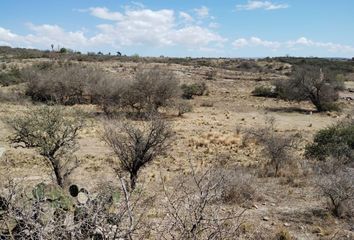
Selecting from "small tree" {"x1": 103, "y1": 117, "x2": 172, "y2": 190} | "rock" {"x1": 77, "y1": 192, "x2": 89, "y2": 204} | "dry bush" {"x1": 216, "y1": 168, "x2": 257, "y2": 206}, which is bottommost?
"dry bush" {"x1": 216, "y1": 168, "x2": 257, "y2": 206}

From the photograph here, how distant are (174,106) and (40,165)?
2000 centimetres

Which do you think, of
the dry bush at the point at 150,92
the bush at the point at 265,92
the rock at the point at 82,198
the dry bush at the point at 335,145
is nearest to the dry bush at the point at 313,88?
the bush at the point at 265,92

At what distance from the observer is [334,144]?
21797 mm

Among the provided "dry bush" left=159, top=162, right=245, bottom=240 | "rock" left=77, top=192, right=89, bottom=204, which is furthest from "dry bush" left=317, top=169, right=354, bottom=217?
"rock" left=77, top=192, right=89, bottom=204

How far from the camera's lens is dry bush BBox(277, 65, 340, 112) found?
141 feet

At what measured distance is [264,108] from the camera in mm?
43969

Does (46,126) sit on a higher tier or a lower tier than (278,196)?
higher

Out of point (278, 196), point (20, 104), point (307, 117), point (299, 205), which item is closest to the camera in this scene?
point (299, 205)

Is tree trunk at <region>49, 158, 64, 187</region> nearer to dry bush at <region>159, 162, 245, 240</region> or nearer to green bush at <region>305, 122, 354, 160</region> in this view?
dry bush at <region>159, 162, 245, 240</region>

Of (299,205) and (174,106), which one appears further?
(174,106)

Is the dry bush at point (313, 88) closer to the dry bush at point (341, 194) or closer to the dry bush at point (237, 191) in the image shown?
the dry bush at point (237, 191)

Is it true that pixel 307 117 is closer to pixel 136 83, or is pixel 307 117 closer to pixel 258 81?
pixel 136 83

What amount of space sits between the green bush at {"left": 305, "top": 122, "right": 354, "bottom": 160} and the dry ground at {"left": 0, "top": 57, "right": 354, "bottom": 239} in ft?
9.80

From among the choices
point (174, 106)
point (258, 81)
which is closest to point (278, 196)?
point (174, 106)
